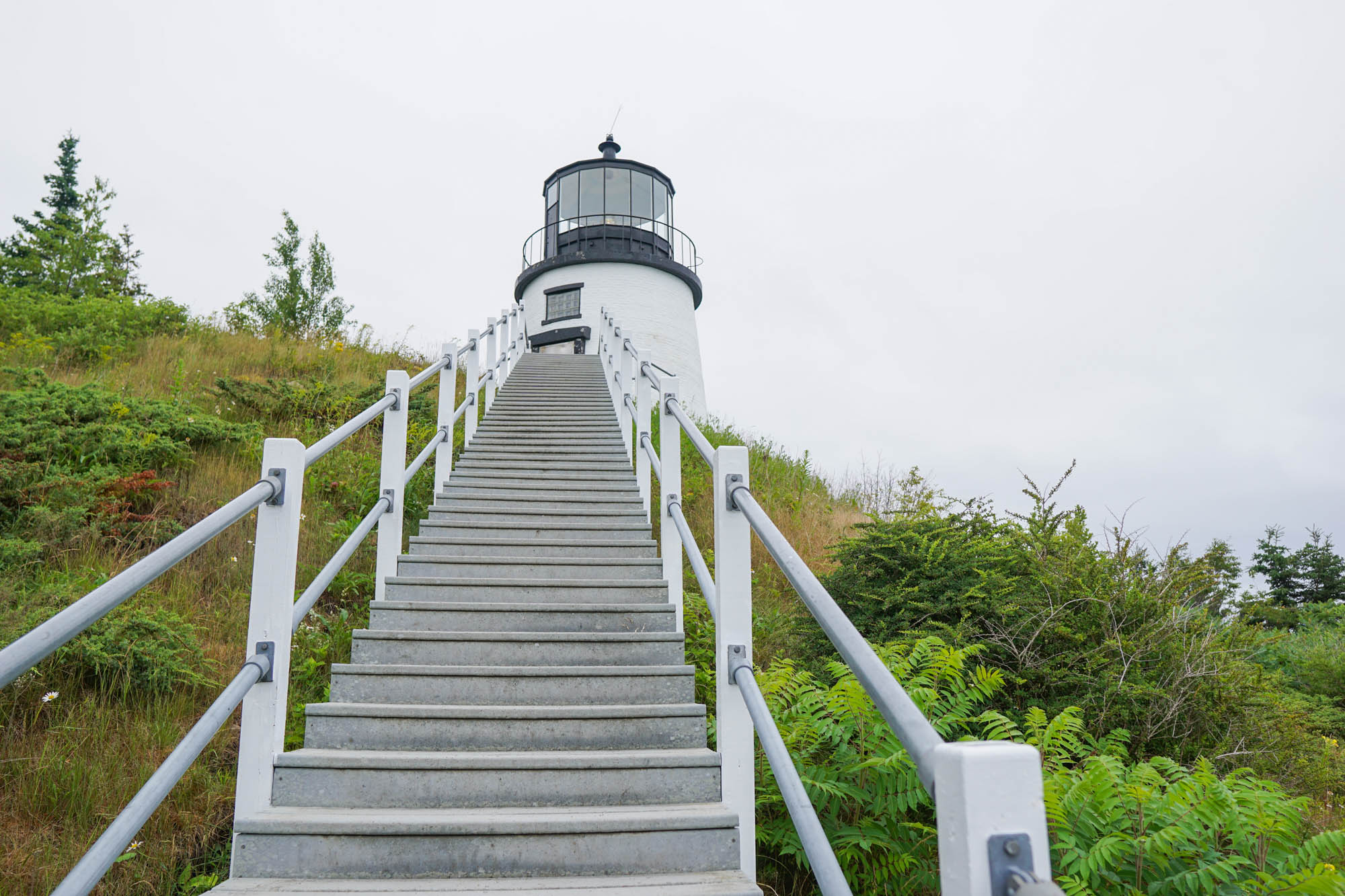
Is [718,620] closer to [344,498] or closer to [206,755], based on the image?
[206,755]

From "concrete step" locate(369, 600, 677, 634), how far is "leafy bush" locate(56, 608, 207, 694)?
95 cm

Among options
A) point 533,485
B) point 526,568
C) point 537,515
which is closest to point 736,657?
point 526,568

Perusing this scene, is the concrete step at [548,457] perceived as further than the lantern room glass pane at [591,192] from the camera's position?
No

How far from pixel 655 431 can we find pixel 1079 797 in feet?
26.3

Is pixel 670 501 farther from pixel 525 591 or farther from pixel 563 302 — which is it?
pixel 563 302

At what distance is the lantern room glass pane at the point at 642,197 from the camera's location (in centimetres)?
2003

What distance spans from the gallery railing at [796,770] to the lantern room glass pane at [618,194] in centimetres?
1673

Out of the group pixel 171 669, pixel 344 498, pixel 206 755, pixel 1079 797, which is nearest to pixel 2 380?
pixel 344 498

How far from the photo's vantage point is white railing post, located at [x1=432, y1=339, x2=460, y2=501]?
600cm

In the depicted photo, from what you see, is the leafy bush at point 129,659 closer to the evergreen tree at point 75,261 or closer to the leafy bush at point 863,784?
the leafy bush at point 863,784

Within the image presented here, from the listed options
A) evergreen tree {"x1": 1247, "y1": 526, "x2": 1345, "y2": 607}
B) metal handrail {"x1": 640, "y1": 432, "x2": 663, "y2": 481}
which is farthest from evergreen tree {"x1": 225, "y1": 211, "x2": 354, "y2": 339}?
evergreen tree {"x1": 1247, "y1": 526, "x2": 1345, "y2": 607}

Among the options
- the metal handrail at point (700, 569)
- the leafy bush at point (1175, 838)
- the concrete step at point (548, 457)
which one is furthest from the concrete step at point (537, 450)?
the leafy bush at point (1175, 838)

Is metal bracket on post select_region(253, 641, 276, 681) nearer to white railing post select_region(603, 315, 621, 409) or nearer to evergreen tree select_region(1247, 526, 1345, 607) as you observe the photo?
white railing post select_region(603, 315, 621, 409)

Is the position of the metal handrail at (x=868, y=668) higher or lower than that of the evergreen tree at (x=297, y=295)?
lower
